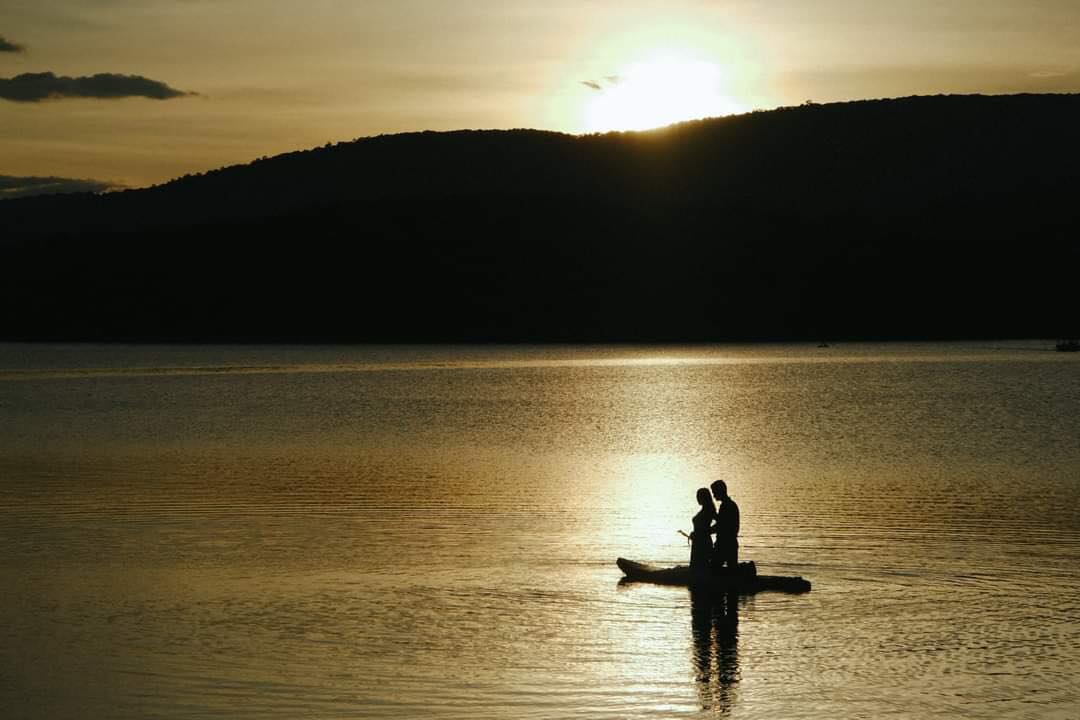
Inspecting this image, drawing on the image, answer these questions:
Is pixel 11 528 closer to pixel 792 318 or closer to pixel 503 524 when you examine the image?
pixel 503 524

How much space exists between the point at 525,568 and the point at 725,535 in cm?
340

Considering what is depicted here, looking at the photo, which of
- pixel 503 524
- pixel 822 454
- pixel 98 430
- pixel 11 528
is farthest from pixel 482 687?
pixel 98 430

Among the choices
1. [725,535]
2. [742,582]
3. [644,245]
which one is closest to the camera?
[742,582]

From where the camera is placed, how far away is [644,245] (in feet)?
609

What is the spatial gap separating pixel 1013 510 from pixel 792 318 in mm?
151937

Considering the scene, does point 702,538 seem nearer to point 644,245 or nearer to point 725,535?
point 725,535

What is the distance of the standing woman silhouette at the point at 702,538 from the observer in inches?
856

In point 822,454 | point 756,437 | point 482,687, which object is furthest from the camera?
point 756,437

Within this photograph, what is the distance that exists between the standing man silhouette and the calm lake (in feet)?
2.39

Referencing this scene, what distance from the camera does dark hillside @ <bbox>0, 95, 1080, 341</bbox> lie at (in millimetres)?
177750

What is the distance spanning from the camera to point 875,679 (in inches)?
645

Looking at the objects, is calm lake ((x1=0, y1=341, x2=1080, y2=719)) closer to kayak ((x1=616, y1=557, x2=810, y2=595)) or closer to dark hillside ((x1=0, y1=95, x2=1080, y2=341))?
kayak ((x1=616, y1=557, x2=810, y2=595))

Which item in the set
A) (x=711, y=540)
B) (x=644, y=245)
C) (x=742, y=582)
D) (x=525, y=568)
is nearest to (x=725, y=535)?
(x=711, y=540)

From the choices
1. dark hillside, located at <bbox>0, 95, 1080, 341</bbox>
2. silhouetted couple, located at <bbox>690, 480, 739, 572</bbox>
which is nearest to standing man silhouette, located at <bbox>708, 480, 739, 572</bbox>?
silhouetted couple, located at <bbox>690, 480, 739, 572</bbox>
